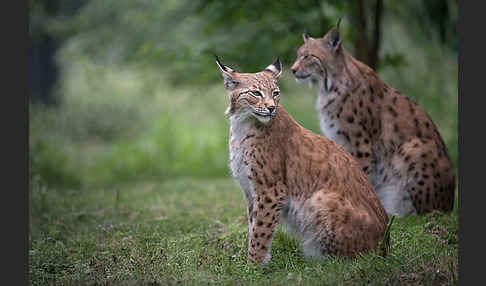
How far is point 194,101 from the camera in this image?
1989 centimetres

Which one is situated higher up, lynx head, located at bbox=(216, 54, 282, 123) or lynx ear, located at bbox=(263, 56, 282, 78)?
lynx ear, located at bbox=(263, 56, 282, 78)

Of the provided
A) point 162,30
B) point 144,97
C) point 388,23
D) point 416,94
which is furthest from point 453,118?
point 144,97

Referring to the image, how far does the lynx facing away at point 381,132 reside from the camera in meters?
6.96

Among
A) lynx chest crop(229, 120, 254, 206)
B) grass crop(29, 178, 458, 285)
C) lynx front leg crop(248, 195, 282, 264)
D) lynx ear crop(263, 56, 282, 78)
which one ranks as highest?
lynx ear crop(263, 56, 282, 78)

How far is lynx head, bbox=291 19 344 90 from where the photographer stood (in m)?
7.14

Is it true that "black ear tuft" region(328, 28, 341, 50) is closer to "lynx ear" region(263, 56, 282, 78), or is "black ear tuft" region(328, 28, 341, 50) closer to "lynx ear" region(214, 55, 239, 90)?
"lynx ear" region(263, 56, 282, 78)

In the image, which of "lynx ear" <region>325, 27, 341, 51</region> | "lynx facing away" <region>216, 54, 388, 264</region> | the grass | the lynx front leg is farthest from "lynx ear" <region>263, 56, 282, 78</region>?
the grass

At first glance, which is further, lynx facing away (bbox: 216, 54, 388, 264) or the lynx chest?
the lynx chest

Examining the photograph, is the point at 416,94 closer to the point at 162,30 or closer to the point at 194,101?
the point at 162,30

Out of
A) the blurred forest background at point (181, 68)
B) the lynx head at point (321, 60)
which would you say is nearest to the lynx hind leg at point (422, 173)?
the lynx head at point (321, 60)

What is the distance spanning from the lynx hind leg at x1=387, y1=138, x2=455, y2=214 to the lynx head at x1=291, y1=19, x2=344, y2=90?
1379mm

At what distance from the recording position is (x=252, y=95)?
526cm

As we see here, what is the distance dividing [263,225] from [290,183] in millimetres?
501

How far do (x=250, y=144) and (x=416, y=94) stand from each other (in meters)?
8.19
